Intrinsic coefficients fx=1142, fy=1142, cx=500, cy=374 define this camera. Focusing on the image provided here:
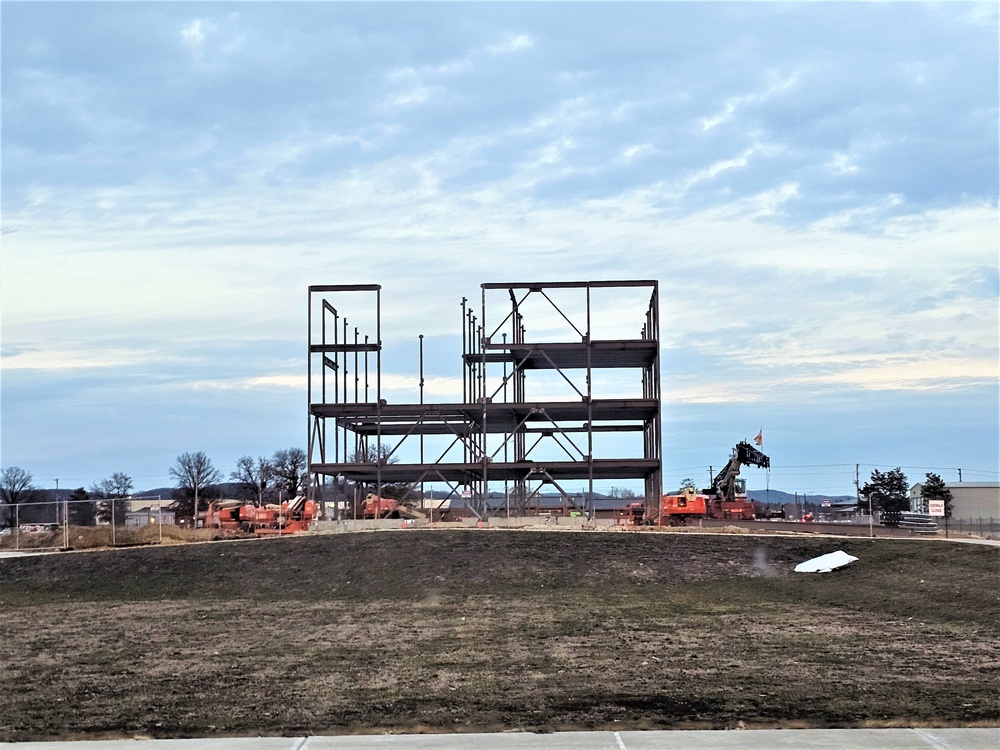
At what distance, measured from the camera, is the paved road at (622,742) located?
35.1ft

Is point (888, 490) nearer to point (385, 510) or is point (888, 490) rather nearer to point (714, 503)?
point (714, 503)

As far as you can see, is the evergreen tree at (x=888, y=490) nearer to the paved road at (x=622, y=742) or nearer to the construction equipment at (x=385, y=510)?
the construction equipment at (x=385, y=510)

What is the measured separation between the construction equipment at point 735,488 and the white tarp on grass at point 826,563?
33486 mm

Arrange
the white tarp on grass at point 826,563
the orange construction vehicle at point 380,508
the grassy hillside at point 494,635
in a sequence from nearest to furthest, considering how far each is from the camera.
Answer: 1. the grassy hillside at point 494,635
2. the white tarp on grass at point 826,563
3. the orange construction vehicle at point 380,508

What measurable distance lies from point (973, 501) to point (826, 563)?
256 ft

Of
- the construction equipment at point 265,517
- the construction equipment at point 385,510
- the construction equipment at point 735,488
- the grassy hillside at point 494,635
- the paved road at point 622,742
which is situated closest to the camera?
the paved road at point 622,742

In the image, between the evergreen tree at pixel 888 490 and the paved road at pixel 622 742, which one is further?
the evergreen tree at pixel 888 490

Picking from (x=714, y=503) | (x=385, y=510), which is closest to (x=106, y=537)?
(x=385, y=510)

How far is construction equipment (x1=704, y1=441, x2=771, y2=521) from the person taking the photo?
67.8 meters

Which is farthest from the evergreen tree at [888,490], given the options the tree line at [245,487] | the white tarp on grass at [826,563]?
the white tarp on grass at [826,563]

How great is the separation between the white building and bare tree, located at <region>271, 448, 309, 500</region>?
2538 inches

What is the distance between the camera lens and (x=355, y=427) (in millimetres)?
65188

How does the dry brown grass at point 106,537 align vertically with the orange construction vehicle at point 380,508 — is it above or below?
below

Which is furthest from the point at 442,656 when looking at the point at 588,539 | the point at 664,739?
the point at 588,539
